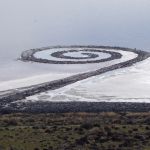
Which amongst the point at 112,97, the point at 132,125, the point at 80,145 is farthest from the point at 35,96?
the point at 80,145

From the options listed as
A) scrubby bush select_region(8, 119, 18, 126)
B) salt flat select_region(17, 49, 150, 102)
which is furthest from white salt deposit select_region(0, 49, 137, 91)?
scrubby bush select_region(8, 119, 18, 126)

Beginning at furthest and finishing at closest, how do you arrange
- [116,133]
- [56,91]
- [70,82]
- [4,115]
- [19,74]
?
[19,74]
[70,82]
[56,91]
[4,115]
[116,133]

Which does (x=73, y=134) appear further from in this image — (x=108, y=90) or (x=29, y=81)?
(x=29, y=81)

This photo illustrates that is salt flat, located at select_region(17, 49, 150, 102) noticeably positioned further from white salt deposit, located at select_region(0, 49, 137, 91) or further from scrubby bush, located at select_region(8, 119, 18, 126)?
scrubby bush, located at select_region(8, 119, 18, 126)

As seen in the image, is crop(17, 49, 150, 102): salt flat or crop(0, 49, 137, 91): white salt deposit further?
crop(0, 49, 137, 91): white salt deposit

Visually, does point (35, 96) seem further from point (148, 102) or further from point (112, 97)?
point (148, 102)

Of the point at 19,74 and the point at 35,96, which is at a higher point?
the point at 19,74

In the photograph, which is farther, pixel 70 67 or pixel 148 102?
pixel 70 67

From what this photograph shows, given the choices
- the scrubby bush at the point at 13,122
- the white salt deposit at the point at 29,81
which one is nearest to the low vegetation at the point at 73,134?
the scrubby bush at the point at 13,122

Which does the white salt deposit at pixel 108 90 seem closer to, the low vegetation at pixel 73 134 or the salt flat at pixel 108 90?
the salt flat at pixel 108 90
